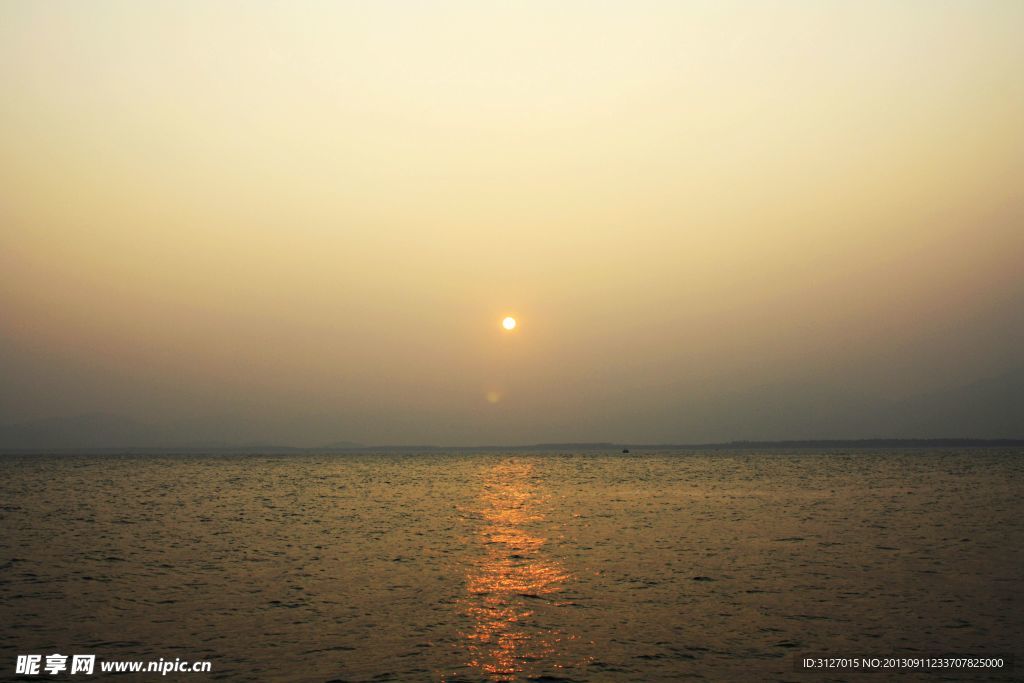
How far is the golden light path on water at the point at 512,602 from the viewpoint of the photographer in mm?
22844

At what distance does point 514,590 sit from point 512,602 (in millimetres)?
2491

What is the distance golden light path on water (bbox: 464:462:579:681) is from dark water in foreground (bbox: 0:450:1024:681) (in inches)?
5.0

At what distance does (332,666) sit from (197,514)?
2140 inches

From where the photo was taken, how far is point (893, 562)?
40094 millimetres

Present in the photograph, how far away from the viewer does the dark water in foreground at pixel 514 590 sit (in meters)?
23.6

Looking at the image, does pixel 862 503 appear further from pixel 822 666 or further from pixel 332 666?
pixel 332 666

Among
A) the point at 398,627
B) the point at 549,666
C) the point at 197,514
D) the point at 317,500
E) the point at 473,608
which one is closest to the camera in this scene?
the point at 549,666

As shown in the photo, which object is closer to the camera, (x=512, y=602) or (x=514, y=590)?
(x=512, y=602)

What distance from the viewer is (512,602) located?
31.0m

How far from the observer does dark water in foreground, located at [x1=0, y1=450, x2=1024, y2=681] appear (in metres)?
23.6

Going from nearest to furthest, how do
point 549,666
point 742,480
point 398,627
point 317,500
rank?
point 549,666 < point 398,627 < point 317,500 < point 742,480

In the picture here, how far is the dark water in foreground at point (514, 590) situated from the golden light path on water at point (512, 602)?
0.41ft

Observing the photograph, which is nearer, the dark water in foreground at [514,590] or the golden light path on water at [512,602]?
the golden light path on water at [512,602]

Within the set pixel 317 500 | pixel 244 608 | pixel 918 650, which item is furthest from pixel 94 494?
pixel 918 650
